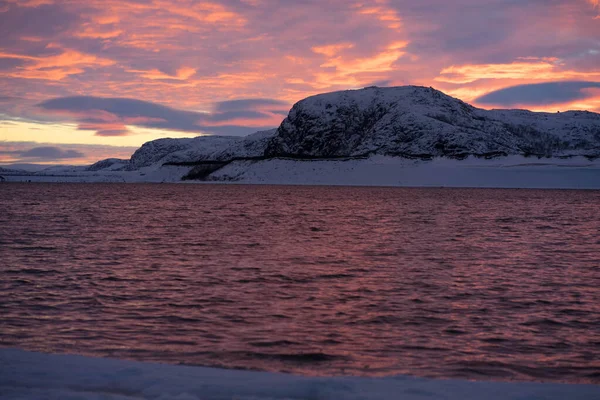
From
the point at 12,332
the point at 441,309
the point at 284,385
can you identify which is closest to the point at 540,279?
the point at 441,309

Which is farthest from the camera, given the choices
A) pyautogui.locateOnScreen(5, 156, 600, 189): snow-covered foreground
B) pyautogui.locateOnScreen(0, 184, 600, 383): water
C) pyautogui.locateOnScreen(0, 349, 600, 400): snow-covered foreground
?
pyautogui.locateOnScreen(5, 156, 600, 189): snow-covered foreground

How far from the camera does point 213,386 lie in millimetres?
7086

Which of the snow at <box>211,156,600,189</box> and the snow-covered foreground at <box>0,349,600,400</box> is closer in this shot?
the snow-covered foreground at <box>0,349,600,400</box>

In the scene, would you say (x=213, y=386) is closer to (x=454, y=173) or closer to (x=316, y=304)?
(x=316, y=304)

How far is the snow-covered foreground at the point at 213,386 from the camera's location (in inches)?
267

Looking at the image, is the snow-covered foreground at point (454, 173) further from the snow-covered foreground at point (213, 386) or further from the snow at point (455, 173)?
the snow-covered foreground at point (213, 386)

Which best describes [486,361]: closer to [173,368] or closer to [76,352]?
[173,368]

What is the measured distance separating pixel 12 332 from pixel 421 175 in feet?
523

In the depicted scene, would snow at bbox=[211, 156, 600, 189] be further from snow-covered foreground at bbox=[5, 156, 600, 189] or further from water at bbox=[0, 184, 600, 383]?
water at bbox=[0, 184, 600, 383]

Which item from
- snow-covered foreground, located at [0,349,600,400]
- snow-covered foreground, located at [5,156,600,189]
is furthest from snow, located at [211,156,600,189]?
snow-covered foreground, located at [0,349,600,400]

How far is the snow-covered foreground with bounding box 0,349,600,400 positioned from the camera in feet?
22.3

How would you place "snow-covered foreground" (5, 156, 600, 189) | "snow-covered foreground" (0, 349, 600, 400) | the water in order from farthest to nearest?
"snow-covered foreground" (5, 156, 600, 189), the water, "snow-covered foreground" (0, 349, 600, 400)

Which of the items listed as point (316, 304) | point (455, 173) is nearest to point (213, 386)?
point (316, 304)

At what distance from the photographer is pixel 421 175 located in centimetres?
16550
